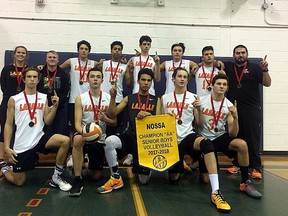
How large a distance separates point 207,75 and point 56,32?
3587 mm

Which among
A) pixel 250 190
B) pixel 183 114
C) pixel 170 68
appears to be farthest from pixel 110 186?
pixel 170 68

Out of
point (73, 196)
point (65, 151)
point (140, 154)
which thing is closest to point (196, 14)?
point (140, 154)

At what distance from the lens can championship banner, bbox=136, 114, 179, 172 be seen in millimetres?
3355

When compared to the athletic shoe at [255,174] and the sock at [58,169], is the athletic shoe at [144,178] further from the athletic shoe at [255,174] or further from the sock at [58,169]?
the athletic shoe at [255,174]

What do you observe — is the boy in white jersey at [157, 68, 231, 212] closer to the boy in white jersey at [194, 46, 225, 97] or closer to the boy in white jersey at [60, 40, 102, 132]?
the boy in white jersey at [194, 46, 225, 97]

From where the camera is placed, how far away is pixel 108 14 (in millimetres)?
5961

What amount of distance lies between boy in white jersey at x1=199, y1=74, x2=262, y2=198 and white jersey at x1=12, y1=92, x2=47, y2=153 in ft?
7.14

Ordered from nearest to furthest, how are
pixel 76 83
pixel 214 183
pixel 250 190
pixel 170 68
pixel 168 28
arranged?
pixel 214 183 → pixel 250 190 → pixel 76 83 → pixel 170 68 → pixel 168 28

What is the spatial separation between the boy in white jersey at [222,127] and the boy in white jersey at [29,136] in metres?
1.90

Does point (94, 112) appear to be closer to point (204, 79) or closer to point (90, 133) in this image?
point (90, 133)

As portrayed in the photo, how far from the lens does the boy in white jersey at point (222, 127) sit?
3275mm

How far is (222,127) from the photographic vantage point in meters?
3.55

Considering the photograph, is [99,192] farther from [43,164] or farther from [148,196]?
[43,164]

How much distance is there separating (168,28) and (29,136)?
13.3 ft
